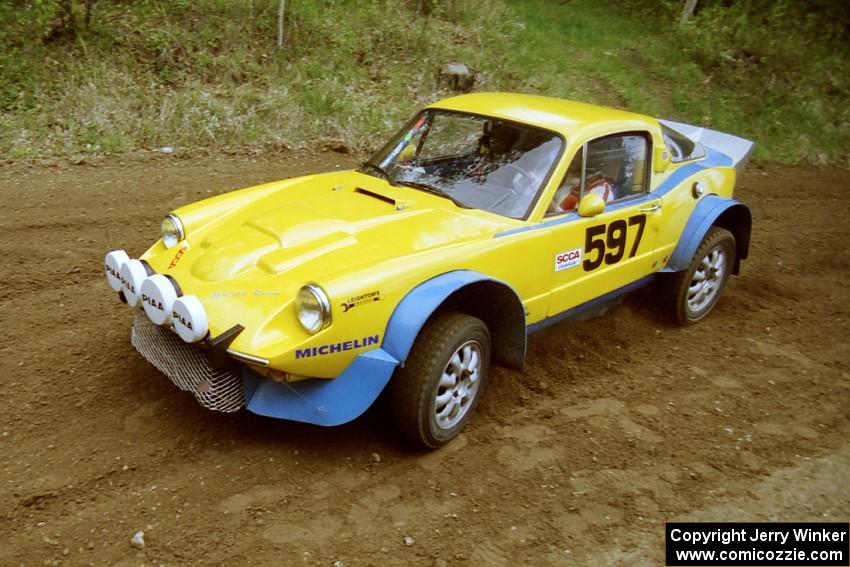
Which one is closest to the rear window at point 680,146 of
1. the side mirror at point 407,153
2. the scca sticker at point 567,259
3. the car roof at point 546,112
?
the car roof at point 546,112

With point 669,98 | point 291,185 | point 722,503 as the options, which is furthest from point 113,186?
point 669,98

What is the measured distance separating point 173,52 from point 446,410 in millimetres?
7640

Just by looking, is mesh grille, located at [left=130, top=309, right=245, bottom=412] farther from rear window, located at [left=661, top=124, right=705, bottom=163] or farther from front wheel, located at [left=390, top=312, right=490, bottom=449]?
rear window, located at [left=661, top=124, right=705, bottom=163]

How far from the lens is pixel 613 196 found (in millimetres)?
4496

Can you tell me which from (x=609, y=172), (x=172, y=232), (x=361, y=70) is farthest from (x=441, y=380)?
(x=361, y=70)

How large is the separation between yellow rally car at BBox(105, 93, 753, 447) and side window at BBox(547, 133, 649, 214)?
0.5 inches

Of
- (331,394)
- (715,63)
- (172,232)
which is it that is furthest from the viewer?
(715,63)

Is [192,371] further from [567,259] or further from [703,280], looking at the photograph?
[703,280]

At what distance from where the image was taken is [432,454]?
361 cm

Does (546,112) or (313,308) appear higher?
(546,112)

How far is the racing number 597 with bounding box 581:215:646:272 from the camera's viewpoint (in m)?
4.27

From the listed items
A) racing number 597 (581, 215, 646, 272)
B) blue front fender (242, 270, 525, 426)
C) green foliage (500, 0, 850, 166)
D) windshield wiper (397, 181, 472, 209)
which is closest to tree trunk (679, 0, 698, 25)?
green foliage (500, 0, 850, 166)

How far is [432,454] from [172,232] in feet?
6.18

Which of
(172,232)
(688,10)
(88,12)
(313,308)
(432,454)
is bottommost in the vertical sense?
(432,454)
